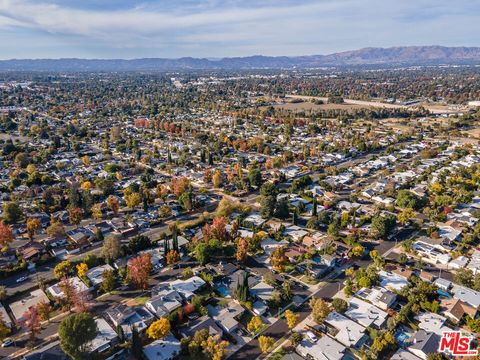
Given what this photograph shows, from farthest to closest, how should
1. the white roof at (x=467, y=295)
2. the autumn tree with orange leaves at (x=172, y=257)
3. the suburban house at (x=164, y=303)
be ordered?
1. the autumn tree with orange leaves at (x=172, y=257)
2. the white roof at (x=467, y=295)
3. the suburban house at (x=164, y=303)

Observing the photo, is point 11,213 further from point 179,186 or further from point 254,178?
point 254,178

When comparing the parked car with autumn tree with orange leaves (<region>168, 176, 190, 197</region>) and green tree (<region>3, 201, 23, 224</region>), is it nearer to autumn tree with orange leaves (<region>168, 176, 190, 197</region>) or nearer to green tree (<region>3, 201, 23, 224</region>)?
green tree (<region>3, 201, 23, 224</region>)

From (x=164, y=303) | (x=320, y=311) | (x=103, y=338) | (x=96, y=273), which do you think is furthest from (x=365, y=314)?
(x=96, y=273)

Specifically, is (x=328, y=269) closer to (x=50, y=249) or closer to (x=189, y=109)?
(x=50, y=249)

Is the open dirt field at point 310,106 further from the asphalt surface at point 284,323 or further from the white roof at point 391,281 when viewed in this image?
the white roof at point 391,281

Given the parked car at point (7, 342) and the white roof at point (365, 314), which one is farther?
the white roof at point (365, 314)

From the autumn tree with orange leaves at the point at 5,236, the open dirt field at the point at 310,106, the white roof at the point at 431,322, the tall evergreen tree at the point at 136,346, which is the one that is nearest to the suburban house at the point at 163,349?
the tall evergreen tree at the point at 136,346
